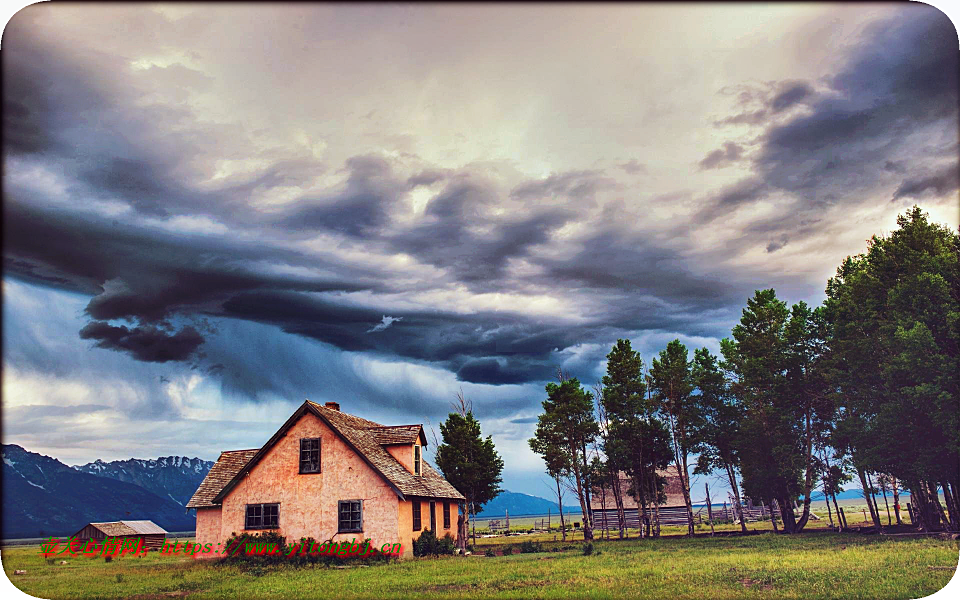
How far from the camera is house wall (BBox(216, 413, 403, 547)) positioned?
28.7m

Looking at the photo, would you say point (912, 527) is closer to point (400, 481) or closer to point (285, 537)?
point (400, 481)

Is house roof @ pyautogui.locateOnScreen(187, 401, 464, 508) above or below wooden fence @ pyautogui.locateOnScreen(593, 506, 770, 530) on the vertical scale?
above

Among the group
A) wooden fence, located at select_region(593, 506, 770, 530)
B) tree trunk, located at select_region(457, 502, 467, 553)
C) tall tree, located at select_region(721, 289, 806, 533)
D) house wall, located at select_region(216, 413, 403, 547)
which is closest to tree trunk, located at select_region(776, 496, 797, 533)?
tall tree, located at select_region(721, 289, 806, 533)

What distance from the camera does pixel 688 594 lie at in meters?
14.2

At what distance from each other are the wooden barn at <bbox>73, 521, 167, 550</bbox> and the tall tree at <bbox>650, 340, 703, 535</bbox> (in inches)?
1667

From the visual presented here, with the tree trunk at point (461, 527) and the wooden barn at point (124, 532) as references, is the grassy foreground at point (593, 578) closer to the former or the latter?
the tree trunk at point (461, 527)

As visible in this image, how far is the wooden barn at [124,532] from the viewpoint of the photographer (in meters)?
50.2

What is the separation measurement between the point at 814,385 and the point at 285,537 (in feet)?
103

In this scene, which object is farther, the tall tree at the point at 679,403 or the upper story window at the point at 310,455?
the tall tree at the point at 679,403

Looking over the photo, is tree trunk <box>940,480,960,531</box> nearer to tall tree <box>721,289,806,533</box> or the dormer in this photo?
tall tree <box>721,289,806,533</box>

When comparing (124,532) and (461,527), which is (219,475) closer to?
(461,527)

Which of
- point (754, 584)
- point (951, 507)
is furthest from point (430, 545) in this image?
point (951, 507)

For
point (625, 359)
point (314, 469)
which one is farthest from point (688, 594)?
point (625, 359)

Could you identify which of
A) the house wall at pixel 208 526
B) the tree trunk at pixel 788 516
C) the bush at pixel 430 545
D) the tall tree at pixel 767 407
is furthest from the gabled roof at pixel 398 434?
the tree trunk at pixel 788 516
